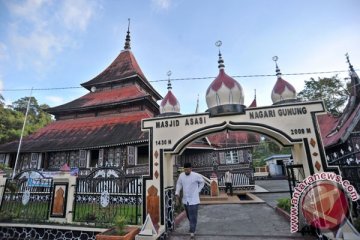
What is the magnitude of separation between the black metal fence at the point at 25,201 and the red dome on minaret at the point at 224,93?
5322 mm

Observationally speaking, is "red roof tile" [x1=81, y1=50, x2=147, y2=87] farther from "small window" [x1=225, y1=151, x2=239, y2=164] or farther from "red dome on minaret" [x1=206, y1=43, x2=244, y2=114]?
"red dome on minaret" [x1=206, y1=43, x2=244, y2=114]

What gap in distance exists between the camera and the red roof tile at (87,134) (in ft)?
43.8

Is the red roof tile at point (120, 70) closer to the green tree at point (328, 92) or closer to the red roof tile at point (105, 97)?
the red roof tile at point (105, 97)

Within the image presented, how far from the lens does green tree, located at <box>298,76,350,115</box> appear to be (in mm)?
19812

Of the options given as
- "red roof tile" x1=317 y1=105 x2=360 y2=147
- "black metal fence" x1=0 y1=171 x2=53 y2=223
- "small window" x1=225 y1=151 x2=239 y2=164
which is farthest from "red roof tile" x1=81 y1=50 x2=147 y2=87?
"red roof tile" x1=317 y1=105 x2=360 y2=147

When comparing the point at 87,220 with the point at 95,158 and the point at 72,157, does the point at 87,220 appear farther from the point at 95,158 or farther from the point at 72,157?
the point at 95,158

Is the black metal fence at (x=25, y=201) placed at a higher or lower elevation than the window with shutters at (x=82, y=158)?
lower

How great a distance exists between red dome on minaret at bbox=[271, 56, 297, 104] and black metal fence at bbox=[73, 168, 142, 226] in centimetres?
427

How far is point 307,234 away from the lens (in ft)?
14.5

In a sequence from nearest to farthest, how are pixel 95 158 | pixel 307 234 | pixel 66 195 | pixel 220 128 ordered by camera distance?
pixel 307 234
pixel 220 128
pixel 66 195
pixel 95 158

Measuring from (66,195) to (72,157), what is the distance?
400 inches

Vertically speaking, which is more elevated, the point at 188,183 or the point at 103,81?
the point at 103,81

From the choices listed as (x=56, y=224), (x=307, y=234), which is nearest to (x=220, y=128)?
(x=307, y=234)

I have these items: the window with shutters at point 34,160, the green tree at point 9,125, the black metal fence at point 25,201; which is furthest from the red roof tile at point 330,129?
the green tree at point 9,125
